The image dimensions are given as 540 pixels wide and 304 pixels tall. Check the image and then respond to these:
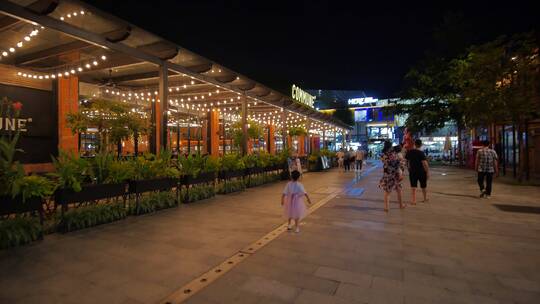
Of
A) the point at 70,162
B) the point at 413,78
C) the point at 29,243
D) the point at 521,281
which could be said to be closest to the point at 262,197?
the point at 70,162

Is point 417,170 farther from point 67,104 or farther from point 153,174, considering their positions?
point 67,104

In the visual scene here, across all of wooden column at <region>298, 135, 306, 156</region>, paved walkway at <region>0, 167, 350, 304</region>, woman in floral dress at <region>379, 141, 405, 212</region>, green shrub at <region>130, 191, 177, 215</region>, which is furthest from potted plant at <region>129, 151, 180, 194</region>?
wooden column at <region>298, 135, 306, 156</region>

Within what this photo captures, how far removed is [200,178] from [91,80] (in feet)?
27.6

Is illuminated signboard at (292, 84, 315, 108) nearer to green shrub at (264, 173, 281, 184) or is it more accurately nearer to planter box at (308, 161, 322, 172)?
→ planter box at (308, 161, 322, 172)

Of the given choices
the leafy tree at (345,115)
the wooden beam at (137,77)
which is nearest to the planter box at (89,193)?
the wooden beam at (137,77)

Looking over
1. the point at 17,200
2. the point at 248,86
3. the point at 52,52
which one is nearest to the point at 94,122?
the point at 52,52

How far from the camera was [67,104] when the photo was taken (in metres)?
11.8

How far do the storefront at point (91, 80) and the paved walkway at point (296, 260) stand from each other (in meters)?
2.91

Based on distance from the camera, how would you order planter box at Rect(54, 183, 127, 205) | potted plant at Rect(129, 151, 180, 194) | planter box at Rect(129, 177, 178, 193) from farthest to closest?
potted plant at Rect(129, 151, 180, 194), planter box at Rect(129, 177, 178, 193), planter box at Rect(54, 183, 127, 205)

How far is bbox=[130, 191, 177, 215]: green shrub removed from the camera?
6.62m

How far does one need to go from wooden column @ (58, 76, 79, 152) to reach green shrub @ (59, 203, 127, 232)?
→ 6.92 m

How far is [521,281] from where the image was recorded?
3.45 meters

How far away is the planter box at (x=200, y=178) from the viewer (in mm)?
8078

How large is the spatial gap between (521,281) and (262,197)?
A: 650 centimetres
